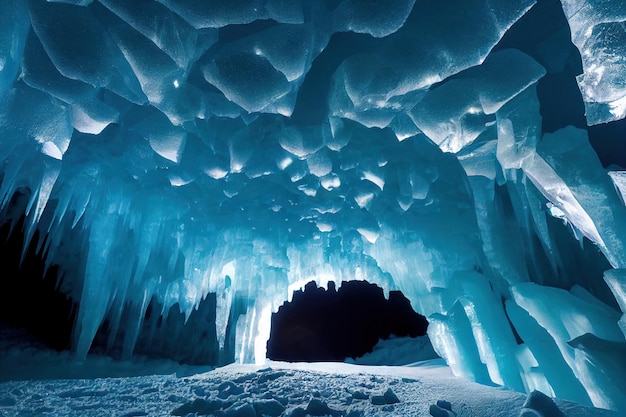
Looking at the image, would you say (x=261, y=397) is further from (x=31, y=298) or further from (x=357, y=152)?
(x=31, y=298)

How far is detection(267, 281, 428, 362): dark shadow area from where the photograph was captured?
66.2 feet

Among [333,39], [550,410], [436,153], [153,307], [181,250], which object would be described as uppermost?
[333,39]

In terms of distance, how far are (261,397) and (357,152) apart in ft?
11.1

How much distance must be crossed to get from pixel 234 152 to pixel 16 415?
3590 mm

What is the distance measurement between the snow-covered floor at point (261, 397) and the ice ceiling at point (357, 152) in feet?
2.78

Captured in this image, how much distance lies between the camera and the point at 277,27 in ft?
10.0

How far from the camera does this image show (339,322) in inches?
859

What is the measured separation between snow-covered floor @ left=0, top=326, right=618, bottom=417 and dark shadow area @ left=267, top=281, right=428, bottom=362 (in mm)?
14647

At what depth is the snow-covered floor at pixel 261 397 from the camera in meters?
3.43

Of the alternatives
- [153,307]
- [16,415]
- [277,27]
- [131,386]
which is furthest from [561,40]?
[153,307]

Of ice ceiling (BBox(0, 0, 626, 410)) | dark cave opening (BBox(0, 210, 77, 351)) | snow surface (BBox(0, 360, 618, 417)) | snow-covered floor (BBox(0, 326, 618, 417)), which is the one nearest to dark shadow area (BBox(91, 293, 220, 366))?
dark cave opening (BBox(0, 210, 77, 351))

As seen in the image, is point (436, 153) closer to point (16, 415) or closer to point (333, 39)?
point (333, 39)

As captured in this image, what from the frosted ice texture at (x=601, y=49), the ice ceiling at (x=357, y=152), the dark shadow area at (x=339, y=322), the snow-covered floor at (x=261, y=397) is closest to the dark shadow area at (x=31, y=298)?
the ice ceiling at (x=357, y=152)

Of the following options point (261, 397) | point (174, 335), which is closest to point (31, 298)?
point (174, 335)
